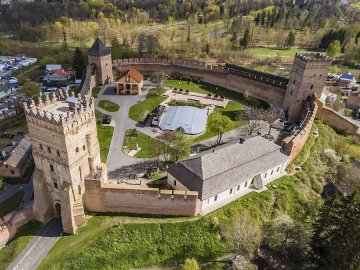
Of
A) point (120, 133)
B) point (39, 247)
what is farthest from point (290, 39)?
point (39, 247)

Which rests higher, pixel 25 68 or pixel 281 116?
pixel 281 116

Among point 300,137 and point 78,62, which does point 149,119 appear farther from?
point 78,62

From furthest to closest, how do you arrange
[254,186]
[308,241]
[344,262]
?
[254,186], [308,241], [344,262]

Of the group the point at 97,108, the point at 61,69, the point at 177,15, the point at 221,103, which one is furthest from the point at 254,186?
the point at 177,15

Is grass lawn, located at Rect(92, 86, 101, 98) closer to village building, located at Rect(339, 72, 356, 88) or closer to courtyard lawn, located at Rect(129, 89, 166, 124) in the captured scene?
courtyard lawn, located at Rect(129, 89, 166, 124)

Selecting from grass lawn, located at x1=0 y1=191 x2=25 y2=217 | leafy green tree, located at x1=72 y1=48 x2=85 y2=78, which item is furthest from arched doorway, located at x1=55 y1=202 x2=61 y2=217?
leafy green tree, located at x1=72 y1=48 x2=85 y2=78

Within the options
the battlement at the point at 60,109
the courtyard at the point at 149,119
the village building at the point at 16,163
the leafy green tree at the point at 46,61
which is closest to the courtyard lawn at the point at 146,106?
the courtyard at the point at 149,119

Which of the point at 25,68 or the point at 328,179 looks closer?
the point at 328,179

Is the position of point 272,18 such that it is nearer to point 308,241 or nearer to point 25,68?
point 25,68
